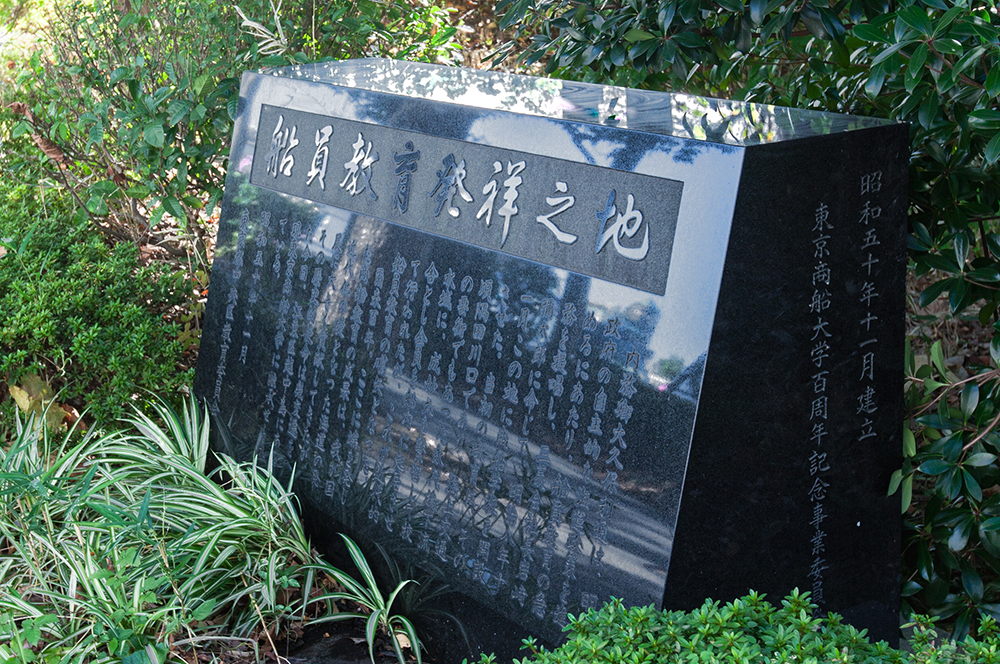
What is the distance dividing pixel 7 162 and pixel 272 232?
236 centimetres

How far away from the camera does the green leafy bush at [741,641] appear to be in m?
1.50

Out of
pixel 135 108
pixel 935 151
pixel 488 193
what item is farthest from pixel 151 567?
pixel 935 151

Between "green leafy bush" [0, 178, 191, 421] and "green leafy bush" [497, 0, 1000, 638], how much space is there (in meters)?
2.26

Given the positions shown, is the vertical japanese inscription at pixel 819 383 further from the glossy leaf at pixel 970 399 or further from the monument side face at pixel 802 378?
the glossy leaf at pixel 970 399

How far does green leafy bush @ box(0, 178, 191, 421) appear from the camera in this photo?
3607 mm

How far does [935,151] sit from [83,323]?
3318 mm

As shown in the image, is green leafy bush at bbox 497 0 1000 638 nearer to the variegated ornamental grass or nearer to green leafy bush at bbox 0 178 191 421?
the variegated ornamental grass

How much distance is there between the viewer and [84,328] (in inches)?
144

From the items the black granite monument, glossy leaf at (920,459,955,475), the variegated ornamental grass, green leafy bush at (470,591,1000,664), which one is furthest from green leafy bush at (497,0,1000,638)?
the variegated ornamental grass

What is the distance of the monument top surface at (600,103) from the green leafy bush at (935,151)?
98mm

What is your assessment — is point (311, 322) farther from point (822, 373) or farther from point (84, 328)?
point (822, 373)

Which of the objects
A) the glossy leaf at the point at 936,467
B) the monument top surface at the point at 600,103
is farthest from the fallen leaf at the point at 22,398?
the glossy leaf at the point at 936,467

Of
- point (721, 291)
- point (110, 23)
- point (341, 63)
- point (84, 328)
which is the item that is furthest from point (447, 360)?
point (110, 23)

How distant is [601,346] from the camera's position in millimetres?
2141
